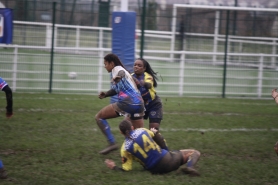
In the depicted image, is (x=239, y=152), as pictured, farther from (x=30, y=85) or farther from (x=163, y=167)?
(x=30, y=85)

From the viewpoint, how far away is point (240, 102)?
16.4 metres

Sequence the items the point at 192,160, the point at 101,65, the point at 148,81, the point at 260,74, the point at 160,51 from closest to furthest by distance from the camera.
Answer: the point at 192,160
the point at 148,81
the point at 160,51
the point at 101,65
the point at 260,74

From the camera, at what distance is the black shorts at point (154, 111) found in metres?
8.45

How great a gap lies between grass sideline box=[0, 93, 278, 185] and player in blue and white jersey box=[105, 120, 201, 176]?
0.40ft

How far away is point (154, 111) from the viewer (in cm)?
848

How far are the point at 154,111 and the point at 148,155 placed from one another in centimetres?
159

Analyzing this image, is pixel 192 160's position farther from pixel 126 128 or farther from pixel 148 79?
pixel 148 79

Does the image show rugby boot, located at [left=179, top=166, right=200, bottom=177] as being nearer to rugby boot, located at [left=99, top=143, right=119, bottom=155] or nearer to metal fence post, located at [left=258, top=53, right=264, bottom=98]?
rugby boot, located at [left=99, top=143, right=119, bottom=155]

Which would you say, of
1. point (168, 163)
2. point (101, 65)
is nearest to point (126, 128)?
point (168, 163)

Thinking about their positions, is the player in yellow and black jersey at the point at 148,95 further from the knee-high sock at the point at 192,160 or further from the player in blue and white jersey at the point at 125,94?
the knee-high sock at the point at 192,160

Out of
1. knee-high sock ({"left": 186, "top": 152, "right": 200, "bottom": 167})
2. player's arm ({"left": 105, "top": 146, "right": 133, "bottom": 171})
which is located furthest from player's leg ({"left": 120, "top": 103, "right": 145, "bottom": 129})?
knee-high sock ({"left": 186, "top": 152, "right": 200, "bottom": 167})

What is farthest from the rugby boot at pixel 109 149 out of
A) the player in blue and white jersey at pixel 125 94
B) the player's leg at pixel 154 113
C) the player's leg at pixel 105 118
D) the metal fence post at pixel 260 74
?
the metal fence post at pixel 260 74

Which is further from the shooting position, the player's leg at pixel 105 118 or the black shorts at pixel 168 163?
the player's leg at pixel 105 118

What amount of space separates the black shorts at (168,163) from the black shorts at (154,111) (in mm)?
1315
